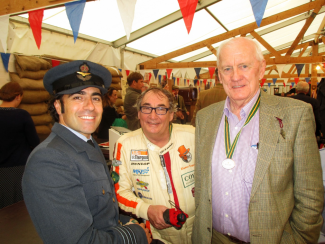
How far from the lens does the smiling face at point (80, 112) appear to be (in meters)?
1.17

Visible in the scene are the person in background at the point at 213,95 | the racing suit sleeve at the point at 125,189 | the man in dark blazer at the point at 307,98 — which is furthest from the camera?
the man in dark blazer at the point at 307,98

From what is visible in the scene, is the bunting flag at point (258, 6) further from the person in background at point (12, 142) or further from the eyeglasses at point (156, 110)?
the person in background at point (12, 142)

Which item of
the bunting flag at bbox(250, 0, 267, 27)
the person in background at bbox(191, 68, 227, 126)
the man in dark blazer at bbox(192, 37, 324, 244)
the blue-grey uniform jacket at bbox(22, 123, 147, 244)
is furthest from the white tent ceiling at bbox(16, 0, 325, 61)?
the blue-grey uniform jacket at bbox(22, 123, 147, 244)

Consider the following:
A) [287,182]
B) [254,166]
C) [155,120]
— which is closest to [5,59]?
[155,120]

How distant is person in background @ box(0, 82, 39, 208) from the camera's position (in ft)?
7.85

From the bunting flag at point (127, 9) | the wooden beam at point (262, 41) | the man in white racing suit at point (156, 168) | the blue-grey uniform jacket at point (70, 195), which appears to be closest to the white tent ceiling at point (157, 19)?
the wooden beam at point (262, 41)

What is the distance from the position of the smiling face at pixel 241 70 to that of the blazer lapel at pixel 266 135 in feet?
0.42

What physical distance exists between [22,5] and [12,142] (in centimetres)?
174

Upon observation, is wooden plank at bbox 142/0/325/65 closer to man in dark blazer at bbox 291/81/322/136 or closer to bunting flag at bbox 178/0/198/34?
man in dark blazer at bbox 291/81/322/136

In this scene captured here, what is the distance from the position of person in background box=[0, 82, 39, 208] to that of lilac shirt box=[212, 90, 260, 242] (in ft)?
7.67

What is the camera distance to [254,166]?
1173 mm

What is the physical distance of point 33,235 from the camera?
123cm

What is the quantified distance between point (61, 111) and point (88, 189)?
0.47 m

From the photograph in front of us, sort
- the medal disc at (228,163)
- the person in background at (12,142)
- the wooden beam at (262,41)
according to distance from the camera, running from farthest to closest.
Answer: the wooden beam at (262,41)
the person in background at (12,142)
the medal disc at (228,163)
